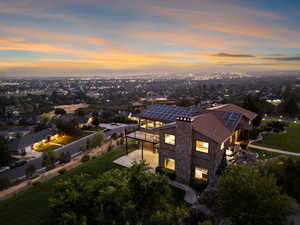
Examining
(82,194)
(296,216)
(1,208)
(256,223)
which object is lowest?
(1,208)

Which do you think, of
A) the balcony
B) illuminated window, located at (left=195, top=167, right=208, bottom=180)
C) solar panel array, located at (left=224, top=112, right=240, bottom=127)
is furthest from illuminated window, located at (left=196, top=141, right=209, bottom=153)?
the balcony

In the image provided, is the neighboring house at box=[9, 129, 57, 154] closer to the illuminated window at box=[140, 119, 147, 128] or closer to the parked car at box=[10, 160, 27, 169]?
the parked car at box=[10, 160, 27, 169]

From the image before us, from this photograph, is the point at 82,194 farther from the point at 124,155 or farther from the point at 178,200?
the point at 124,155

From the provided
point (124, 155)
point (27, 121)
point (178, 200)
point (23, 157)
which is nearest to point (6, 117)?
point (27, 121)

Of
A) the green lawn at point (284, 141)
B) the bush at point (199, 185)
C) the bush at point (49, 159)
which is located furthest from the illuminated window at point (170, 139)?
the bush at point (49, 159)

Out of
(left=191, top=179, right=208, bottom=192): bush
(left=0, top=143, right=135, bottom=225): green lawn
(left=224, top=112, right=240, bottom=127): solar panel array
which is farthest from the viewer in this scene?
(left=224, top=112, right=240, bottom=127): solar panel array

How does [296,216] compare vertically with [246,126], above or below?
below
